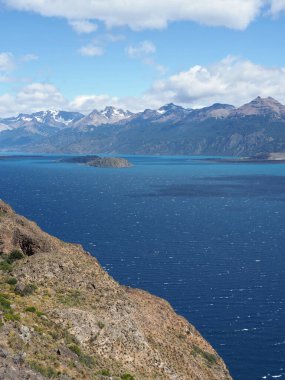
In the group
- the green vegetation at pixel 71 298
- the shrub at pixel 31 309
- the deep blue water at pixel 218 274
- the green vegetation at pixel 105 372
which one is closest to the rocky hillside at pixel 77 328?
the green vegetation at pixel 71 298

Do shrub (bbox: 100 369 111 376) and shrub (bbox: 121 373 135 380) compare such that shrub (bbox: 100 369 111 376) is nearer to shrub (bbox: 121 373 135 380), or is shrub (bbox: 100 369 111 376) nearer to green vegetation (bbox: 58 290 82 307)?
shrub (bbox: 121 373 135 380)

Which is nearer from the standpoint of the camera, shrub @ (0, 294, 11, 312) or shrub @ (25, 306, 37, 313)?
shrub @ (0, 294, 11, 312)

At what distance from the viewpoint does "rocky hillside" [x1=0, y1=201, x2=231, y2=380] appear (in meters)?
43.5

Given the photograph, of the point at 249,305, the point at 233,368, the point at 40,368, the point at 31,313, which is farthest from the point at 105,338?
the point at 249,305

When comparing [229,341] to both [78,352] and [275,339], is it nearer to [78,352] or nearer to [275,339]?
[275,339]

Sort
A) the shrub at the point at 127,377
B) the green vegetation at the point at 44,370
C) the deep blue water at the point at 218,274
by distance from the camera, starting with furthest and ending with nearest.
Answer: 1. the deep blue water at the point at 218,274
2. the shrub at the point at 127,377
3. the green vegetation at the point at 44,370

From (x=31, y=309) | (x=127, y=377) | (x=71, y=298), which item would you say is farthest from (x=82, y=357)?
(x=71, y=298)

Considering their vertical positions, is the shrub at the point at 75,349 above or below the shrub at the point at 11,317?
below

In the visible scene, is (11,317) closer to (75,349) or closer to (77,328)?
(75,349)

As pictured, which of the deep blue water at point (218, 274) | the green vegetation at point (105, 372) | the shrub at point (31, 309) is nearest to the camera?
the green vegetation at point (105, 372)

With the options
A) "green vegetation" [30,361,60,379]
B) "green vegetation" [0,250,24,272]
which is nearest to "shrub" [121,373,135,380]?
"green vegetation" [30,361,60,379]

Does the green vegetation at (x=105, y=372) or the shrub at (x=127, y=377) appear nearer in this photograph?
the green vegetation at (x=105, y=372)

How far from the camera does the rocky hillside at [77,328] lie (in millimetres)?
43469

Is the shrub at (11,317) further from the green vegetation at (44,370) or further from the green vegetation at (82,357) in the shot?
the green vegetation at (44,370)
